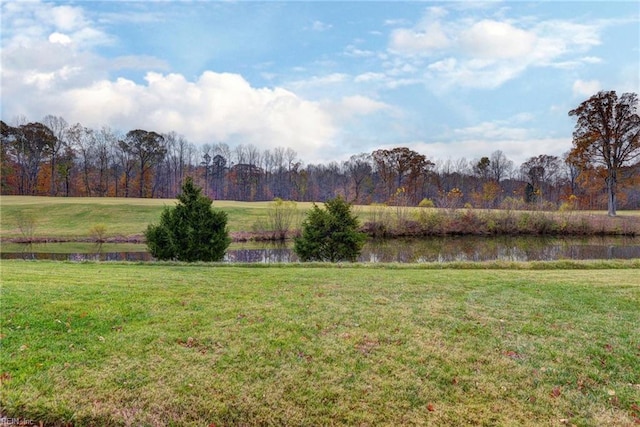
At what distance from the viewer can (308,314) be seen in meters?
6.24

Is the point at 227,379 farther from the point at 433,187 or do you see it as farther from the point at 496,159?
the point at 496,159

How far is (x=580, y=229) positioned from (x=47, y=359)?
39620mm

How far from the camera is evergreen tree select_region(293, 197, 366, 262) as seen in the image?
623 inches

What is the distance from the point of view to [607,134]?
108 feet

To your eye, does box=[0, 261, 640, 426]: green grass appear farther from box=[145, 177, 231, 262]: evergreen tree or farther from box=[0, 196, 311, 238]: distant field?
box=[0, 196, 311, 238]: distant field

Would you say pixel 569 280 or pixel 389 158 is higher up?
pixel 389 158

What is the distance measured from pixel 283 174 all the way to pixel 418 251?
48.2 meters

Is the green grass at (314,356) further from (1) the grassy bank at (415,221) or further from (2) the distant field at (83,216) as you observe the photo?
(2) the distant field at (83,216)

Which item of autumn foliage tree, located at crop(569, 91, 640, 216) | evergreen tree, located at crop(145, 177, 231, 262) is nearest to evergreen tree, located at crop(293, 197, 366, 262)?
evergreen tree, located at crop(145, 177, 231, 262)

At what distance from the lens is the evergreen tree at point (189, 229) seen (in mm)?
14570

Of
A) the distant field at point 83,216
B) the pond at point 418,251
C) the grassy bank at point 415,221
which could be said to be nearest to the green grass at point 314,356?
the pond at point 418,251

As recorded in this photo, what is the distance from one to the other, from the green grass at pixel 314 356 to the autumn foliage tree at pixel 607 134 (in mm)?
32628

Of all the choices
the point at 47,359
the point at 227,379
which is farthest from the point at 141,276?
the point at 227,379

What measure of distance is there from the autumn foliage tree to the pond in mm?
7964
